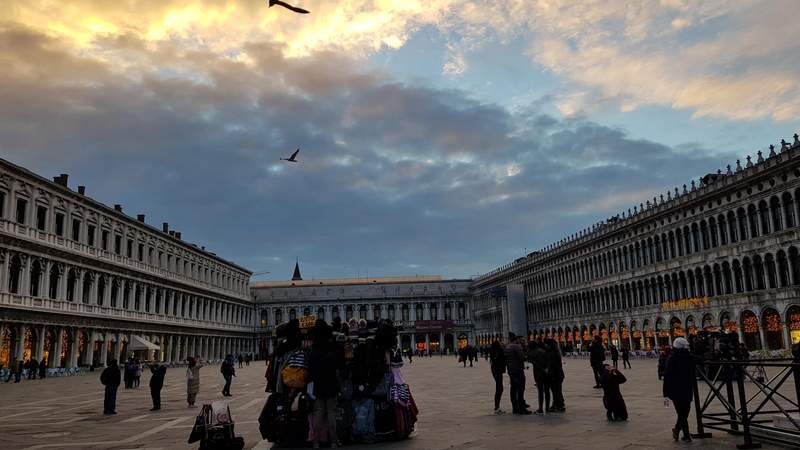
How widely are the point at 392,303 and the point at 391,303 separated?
21cm

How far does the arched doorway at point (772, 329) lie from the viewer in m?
43.2

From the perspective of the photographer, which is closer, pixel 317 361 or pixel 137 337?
pixel 317 361

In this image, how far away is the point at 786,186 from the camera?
41.9m

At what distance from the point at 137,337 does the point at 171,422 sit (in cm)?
4582

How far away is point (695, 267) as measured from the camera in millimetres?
52656

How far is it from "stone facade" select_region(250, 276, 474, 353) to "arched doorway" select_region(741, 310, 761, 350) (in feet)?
260

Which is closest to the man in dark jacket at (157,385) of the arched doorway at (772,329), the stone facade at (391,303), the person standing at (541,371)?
the person standing at (541,371)

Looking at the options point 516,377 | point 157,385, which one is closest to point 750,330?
point 516,377

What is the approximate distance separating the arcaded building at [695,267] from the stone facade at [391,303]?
144ft

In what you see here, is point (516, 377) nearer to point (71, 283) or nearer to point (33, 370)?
point (33, 370)

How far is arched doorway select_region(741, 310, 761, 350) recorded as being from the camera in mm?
45250

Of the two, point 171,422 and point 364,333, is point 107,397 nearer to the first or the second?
point 171,422

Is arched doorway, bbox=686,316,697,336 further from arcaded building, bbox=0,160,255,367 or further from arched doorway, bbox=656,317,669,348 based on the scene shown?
arcaded building, bbox=0,160,255,367

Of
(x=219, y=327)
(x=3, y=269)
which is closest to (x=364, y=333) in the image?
(x=3, y=269)
